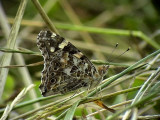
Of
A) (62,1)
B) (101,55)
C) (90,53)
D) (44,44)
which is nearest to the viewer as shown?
(44,44)

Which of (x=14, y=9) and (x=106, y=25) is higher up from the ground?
(x=14, y=9)

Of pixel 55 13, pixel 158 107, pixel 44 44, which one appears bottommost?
pixel 158 107

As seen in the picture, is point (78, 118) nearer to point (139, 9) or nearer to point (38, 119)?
point (38, 119)

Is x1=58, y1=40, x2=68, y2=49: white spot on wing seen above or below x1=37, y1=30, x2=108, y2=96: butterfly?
above

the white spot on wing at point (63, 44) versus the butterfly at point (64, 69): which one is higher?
the white spot on wing at point (63, 44)

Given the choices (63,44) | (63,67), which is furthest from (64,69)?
(63,44)

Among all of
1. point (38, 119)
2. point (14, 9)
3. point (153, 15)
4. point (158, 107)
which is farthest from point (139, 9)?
point (38, 119)

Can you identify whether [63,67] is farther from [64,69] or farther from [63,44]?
[63,44]
